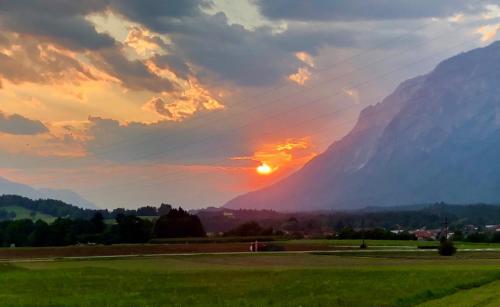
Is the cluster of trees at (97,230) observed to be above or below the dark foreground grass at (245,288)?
above

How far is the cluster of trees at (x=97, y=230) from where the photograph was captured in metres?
141

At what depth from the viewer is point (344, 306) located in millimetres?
33406

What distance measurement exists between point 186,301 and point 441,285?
17441mm

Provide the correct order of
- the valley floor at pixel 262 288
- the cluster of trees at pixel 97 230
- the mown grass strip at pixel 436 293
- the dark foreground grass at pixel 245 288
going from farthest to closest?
the cluster of trees at pixel 97 230, the dark foreground grass at pixel 245 288, the valley floor at pixel 262 288, the mown grass strip at pixel 436 293

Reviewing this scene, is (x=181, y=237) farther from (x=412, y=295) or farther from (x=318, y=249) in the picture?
(x=412, y=295)

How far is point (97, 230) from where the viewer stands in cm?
15175

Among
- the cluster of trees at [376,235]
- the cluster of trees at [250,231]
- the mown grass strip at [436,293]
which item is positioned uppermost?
the cluster of trees at [250,231]

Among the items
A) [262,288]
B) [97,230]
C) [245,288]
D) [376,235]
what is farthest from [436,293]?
[97,230]

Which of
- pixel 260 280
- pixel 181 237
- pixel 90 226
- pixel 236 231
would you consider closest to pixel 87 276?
pixel 260 280

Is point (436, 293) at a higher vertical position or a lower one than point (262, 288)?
lower

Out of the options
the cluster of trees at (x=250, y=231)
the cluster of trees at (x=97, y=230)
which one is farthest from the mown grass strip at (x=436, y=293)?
the cluster of trees at (x=250, y=231)

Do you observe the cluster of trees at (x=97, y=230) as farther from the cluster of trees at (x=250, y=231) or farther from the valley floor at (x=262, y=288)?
the valley floor at (x=262, y=288)

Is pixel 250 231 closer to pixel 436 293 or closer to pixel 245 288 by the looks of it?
pixel 245 288

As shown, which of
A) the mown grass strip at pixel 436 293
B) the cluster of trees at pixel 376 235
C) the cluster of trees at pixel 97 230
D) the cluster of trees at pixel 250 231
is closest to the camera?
the mown grass strip at pixel 436 293
